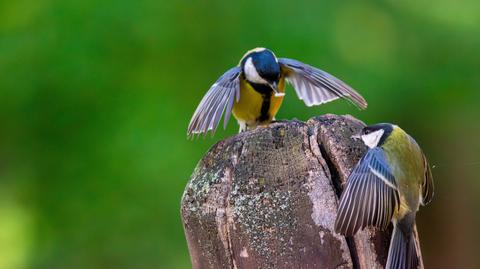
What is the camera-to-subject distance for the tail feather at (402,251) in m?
1.61

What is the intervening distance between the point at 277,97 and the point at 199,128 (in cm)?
85

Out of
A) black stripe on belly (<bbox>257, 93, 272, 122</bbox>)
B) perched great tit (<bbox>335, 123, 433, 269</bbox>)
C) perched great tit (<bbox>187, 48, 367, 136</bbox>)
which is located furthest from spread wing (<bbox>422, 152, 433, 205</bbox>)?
black stripe on belly (<bbox>257, 93, 272, 122</bbox>)

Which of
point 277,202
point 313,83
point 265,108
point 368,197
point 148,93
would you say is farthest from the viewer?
point 148,93

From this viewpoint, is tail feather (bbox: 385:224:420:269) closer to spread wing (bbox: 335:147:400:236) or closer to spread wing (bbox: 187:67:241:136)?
spread wing (bbox: 335:147:400:236)

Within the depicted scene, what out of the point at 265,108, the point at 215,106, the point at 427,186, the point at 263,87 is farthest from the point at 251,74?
the point at 427,186

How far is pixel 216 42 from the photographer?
13.5 ft

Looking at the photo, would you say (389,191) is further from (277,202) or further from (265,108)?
(265,108)

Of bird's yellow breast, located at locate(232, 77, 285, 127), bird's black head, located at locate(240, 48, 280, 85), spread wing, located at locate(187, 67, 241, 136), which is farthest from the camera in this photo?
bird's yellow breast, located at locate(232, 77, 285, 127)

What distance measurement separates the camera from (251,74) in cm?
294

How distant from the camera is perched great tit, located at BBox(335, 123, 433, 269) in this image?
161 cm

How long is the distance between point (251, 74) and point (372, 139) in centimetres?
120

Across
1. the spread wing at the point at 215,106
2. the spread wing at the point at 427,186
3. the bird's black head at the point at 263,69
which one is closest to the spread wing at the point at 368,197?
the spread wing at the point at 427,186

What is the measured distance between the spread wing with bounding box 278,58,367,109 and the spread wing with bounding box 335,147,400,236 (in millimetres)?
716

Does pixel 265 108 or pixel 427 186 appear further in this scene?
pixel 265 108
